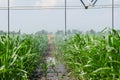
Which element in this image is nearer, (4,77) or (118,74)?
(118,74)

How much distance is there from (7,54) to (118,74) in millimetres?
1076

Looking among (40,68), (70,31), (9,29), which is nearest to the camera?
(40,68)

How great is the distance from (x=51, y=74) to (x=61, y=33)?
29.1ft

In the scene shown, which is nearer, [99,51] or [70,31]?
[99,51]

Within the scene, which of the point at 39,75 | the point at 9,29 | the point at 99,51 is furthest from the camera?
the point at 9,29

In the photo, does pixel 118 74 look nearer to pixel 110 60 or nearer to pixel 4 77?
pixel 110 60

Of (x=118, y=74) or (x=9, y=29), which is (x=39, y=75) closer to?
(x=118, y=74)

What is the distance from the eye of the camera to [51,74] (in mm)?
6164

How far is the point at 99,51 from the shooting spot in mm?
3766

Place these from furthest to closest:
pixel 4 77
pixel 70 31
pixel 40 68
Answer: pixel 70 31 → pixel 40 68 → pixel 4 77

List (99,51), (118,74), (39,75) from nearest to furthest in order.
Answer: (118,74), (99,51), (39,75)

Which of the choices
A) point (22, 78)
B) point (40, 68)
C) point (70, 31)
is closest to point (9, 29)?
point (70, 31)

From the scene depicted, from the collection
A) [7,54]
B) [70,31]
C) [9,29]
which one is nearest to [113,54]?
[7,54]

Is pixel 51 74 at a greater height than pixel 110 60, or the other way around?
pixel 110 60
